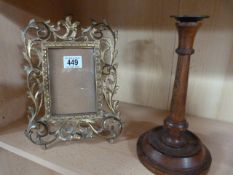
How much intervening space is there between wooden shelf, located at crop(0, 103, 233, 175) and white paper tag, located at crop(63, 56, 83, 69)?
0.68ft

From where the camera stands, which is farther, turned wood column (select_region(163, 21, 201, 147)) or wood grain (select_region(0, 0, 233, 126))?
wood grain (select_region(0, 0, 233, 126))

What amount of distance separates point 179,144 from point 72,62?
1.05 feet

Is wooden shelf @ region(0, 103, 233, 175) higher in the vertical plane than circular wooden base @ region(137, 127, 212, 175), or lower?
lower

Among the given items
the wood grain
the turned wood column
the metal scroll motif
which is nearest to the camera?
the turned wood column

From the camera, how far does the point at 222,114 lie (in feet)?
2.45

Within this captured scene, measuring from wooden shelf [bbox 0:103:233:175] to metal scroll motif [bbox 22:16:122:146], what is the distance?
0.03m

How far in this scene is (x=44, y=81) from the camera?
1.80 feet

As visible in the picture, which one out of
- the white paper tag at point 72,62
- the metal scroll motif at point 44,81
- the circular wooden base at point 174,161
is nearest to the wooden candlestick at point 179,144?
the circular wooden base at point 174,161

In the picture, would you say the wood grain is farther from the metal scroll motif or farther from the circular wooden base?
the circular wooden base

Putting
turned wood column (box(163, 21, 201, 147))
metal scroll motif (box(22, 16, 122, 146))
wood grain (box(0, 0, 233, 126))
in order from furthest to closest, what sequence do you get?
wood grain (box(0, 0, 233, 126))
metal scroll motif (box(22, 16, 122, 146))
turned wood column (box(163, 21, 201, 147))

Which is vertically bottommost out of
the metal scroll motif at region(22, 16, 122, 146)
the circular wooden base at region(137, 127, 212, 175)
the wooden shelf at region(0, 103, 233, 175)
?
the wooden shelf at region(0, 103, 233, 175)

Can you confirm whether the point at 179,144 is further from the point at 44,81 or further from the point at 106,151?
the point at 44,81

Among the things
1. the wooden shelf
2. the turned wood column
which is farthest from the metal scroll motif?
the turned wood column

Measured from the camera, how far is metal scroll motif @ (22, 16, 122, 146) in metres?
0.53
